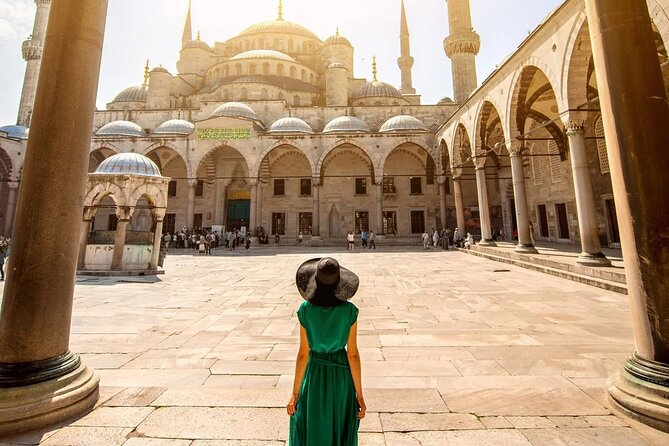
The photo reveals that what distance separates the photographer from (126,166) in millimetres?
9633

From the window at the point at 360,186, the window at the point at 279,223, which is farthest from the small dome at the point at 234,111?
the window at the point at 360,186

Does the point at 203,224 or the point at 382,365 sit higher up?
the point at 203,224

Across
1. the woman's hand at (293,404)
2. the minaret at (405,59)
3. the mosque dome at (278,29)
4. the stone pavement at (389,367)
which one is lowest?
the stone pavement at (389,367)

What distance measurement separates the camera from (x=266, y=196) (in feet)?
81.5

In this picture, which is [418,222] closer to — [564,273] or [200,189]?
[564,273]

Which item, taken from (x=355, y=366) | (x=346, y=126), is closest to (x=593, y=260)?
(x=355, y=366)

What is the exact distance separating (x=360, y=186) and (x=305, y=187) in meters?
4.40

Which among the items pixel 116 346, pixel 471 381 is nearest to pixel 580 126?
pixel 471 381

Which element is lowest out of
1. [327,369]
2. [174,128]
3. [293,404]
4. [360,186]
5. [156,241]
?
[293,404]

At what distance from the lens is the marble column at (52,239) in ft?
6.85

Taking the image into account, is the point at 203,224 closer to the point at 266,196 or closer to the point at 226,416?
the point at 266,196

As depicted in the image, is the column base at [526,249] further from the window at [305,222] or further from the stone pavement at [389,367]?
the window at [305,222]

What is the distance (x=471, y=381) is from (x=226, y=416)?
205 centimetres

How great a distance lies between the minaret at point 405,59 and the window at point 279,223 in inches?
857
